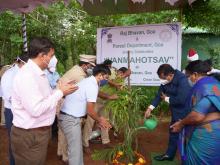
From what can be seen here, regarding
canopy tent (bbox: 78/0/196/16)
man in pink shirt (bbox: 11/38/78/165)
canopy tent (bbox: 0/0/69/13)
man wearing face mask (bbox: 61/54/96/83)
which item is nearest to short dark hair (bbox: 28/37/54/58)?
man in pink shirt (bbox: 11/38/78/165)

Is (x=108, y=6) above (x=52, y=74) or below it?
above

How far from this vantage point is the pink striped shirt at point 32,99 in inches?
120

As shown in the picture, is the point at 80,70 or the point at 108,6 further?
the point at 108,6

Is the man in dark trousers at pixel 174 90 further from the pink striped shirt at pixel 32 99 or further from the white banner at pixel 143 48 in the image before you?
the pink striped shirt at pixel 32 99

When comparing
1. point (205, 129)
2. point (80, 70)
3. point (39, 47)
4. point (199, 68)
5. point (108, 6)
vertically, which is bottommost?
point (205, 129)

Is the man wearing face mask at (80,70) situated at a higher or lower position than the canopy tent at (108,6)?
lower

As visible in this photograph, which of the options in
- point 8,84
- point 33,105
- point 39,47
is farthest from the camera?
point 8,84

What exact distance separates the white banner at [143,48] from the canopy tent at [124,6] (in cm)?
36

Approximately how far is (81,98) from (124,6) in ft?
9.93

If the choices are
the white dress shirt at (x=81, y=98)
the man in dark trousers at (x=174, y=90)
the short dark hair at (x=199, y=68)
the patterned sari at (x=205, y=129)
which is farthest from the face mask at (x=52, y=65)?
the patterned sari at (x=205, y=129)

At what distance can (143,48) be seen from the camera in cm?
660

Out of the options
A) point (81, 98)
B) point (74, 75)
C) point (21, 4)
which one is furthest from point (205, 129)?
point (21, 4)

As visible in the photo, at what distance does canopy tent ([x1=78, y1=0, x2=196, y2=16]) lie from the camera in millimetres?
6401

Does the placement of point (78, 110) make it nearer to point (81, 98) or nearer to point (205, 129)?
point (81, 98)
